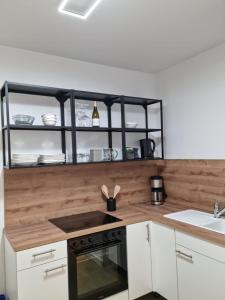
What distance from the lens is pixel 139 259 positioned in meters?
2.18

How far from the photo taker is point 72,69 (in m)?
2.46

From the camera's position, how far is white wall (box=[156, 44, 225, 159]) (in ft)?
7.50

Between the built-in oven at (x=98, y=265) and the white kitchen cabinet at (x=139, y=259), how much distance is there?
6 centimetres

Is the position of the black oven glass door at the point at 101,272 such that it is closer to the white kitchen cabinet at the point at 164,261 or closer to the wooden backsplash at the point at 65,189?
the white kitchen cabinet at the point at 164,261

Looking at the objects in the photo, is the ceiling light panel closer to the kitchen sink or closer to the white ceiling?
the white ceiling

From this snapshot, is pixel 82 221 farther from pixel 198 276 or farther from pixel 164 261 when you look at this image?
pixel 198 276

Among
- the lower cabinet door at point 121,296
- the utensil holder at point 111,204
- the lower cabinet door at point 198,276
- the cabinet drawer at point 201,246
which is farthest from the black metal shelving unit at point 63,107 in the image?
the lower cabinet door at point 121,296

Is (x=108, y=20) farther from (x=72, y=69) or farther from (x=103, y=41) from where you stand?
(x=72, y=69)

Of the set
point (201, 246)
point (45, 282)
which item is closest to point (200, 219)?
point (201, 246)

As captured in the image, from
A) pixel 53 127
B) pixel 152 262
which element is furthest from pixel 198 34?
pixel 152 262

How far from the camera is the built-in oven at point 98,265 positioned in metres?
1.83

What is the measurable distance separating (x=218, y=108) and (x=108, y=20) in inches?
51.4

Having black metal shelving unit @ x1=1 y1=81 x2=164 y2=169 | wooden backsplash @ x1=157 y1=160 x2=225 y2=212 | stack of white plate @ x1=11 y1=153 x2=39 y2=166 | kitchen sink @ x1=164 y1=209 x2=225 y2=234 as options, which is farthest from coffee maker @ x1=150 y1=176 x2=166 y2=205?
stack of white plate @ x1=11 y1=153 x2=39 y2=166

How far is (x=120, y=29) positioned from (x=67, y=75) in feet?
2.54
